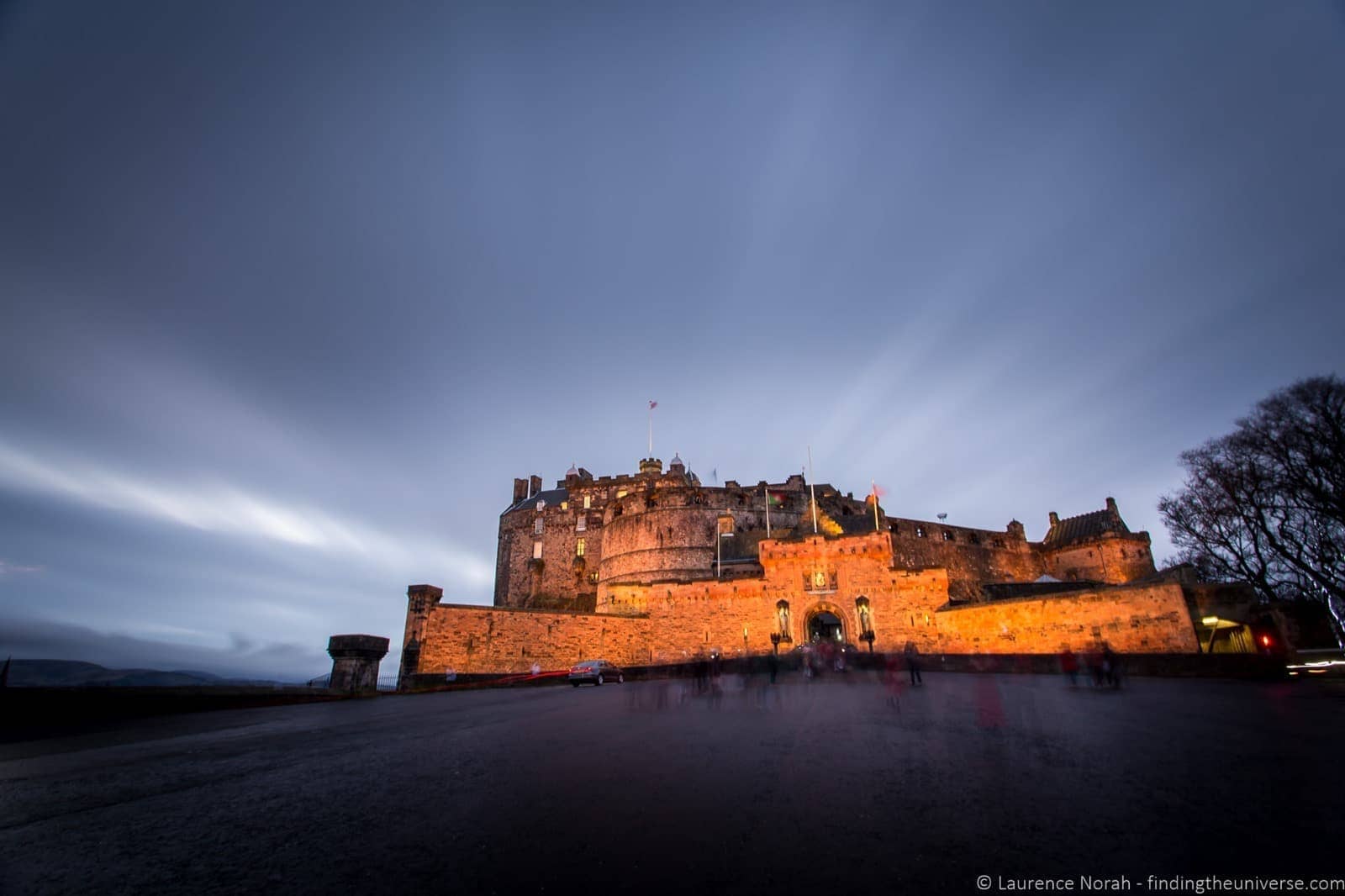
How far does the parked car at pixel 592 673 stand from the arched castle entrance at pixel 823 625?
1601 cm

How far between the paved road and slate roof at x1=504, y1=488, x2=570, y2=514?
180ft

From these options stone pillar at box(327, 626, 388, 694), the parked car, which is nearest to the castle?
the parked car

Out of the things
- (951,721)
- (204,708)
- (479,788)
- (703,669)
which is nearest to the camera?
(479,788)

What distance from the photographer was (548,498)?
6278cm

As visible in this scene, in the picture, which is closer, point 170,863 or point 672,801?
point 170,863

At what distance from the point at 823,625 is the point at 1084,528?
3196 cm

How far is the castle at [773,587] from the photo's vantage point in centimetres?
2364

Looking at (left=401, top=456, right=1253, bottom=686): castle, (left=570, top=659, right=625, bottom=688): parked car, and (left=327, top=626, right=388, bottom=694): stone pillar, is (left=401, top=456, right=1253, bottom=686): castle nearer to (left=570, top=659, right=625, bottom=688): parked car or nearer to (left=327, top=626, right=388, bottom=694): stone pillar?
(left=570, top=659, right=625, bottom=688): parked car

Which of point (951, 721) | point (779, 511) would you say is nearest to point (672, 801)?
point (951, 721)

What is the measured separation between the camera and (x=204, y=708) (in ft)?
37.0

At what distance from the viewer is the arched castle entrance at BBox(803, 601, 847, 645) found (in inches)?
1356

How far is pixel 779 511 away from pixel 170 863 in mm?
53340

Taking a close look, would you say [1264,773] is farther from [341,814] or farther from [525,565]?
[525,565]

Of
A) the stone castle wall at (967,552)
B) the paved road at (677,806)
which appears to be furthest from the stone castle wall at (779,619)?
the paved road at (677,806)
